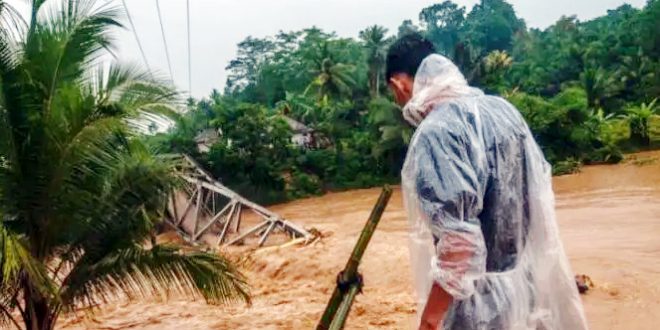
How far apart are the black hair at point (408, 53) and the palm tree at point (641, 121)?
2705 centimetres

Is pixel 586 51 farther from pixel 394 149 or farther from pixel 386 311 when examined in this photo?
pixel 386 311

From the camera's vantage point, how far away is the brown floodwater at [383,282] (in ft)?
28.5

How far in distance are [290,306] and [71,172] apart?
5.69 metres

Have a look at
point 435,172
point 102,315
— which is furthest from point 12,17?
point 102,315

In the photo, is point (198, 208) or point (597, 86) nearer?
point (198, 208)

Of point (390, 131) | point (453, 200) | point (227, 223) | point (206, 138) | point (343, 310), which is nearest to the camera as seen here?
point (453, 200)

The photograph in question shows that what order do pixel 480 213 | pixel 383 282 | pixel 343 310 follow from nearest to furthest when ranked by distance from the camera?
pixel 480 213, pixel 343 310, pixel 383 282

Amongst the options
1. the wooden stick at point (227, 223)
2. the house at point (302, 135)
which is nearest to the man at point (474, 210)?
the wooden stick at point (227, 223)

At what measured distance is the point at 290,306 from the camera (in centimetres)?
1062

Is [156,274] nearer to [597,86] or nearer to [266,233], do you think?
[266,233]

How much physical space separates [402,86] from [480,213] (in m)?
0.45

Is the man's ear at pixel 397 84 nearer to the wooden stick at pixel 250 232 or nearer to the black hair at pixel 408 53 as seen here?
the black hair at pixel 408 53

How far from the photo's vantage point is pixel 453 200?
5.95 feet

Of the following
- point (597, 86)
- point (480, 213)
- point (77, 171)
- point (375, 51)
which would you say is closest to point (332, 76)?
point (375, 51)
